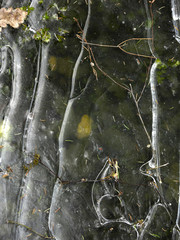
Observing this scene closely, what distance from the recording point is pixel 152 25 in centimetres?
247

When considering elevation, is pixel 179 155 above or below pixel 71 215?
above

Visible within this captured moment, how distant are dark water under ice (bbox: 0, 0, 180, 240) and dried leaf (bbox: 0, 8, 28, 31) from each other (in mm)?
66

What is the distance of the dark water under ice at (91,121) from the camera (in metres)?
2.35

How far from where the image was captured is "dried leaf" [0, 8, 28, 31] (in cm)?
242

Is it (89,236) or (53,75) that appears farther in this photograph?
(53,75)

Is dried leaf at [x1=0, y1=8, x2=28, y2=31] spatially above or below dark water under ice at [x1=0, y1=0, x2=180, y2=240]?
above

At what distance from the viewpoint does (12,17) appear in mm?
2459

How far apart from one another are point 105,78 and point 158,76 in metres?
0.56

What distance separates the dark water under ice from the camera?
2348mm

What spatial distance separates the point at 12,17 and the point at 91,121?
1369 millimetres

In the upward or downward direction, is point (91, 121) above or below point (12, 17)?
below

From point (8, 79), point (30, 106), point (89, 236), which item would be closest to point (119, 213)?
point (89, 236)

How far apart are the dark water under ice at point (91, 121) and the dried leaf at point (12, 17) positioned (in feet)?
0.22

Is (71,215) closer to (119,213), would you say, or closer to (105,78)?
(119,213)
